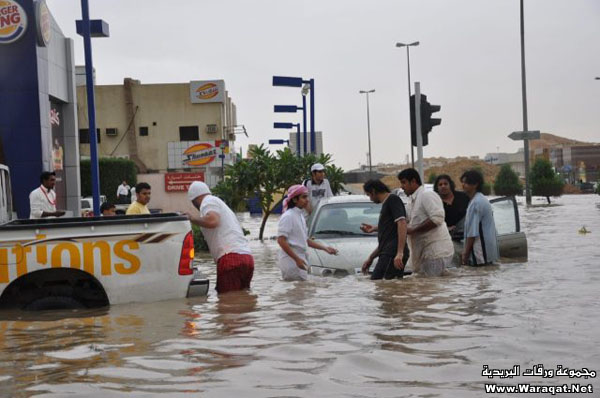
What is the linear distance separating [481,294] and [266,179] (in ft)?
50.9

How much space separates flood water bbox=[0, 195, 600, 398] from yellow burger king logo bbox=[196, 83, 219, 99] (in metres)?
59.7

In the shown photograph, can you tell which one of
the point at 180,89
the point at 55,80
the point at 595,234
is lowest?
the point at 595,234

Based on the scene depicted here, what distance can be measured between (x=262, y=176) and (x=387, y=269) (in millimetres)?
14819

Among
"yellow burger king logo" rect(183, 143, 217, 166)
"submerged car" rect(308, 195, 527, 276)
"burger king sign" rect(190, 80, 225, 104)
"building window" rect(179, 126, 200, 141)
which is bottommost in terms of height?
"submerged car" rect(308, 195, 527, 276)

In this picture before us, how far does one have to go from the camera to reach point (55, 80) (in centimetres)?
2527

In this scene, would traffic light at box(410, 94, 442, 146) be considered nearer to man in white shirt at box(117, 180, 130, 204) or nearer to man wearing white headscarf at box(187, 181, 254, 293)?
man wearing white headscarf at box(187, 181, 254, 293)

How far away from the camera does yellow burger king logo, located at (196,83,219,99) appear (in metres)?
69.2

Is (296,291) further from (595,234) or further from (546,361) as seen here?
(595,234)

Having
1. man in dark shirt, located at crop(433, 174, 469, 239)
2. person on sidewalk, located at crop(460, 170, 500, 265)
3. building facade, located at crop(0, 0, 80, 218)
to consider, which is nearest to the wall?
building facade, located at crop(0, 0, 80, 218)

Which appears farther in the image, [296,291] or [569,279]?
[569,279]

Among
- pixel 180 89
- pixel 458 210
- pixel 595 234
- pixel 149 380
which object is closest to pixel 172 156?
pixel 180 89

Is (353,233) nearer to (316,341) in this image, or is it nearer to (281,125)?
(316,341)

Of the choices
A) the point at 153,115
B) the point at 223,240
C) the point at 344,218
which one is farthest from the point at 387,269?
the point at 153,115

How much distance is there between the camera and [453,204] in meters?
12.1
